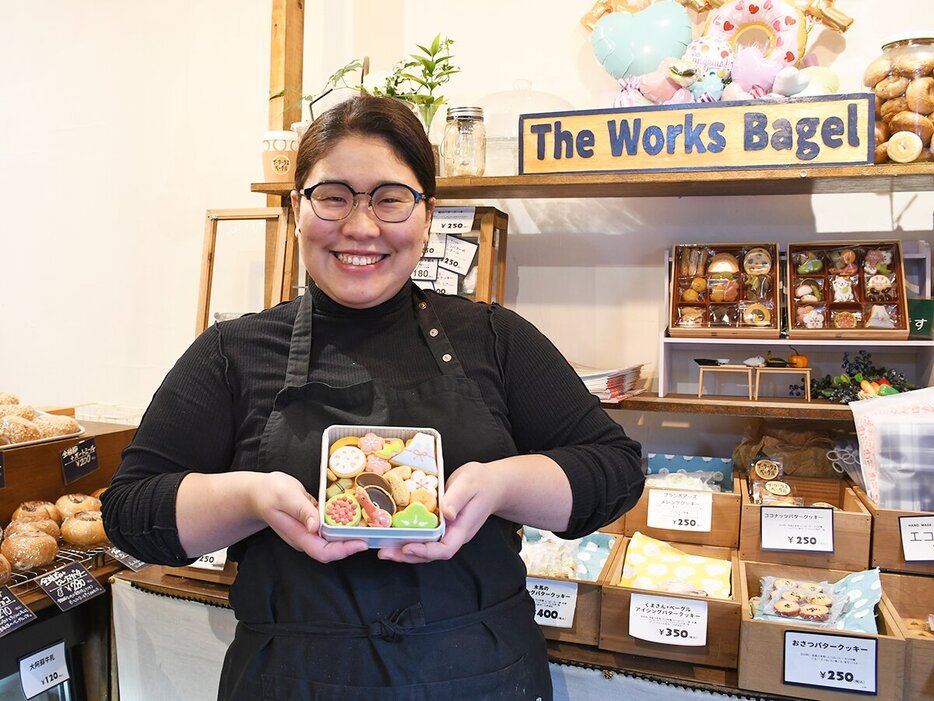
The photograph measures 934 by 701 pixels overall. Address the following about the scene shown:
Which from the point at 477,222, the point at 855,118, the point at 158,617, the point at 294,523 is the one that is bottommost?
the point at 158,617

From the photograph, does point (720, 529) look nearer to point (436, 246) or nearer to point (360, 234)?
point (436, 246)

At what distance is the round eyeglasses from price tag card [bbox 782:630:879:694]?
1.05 metres

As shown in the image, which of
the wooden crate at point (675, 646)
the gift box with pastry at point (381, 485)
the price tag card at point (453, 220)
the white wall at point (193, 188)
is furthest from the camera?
the white wall at point (193, 188)

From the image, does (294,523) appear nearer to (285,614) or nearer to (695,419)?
(285,614)

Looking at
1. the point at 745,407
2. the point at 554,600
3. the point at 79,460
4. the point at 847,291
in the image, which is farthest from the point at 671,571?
the point at 79,460

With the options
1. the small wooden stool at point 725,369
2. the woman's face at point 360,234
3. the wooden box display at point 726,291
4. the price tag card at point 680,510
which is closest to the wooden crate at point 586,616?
the price tag card at point 680,510

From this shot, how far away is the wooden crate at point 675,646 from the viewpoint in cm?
157

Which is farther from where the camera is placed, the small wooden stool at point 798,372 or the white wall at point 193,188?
the white wall at point 193,188

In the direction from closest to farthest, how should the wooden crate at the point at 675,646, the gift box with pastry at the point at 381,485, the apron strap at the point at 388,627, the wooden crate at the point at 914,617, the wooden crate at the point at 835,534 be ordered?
the gift box with pastry at the point at 381,485 < the apron strap at the point at 388,627 < the wooden crate at the point at 914,617 < the wooden crate at the point at 675,646 < the wooden crate at the point at 835,534

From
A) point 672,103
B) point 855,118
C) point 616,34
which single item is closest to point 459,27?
point 616,34

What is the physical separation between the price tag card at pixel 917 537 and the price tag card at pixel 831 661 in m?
0.29

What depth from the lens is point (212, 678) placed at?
6.33 feet

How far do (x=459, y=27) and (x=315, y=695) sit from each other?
199cm

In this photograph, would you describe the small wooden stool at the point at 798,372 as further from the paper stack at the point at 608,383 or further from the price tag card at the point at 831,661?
the price tag card at the point at 831,661
